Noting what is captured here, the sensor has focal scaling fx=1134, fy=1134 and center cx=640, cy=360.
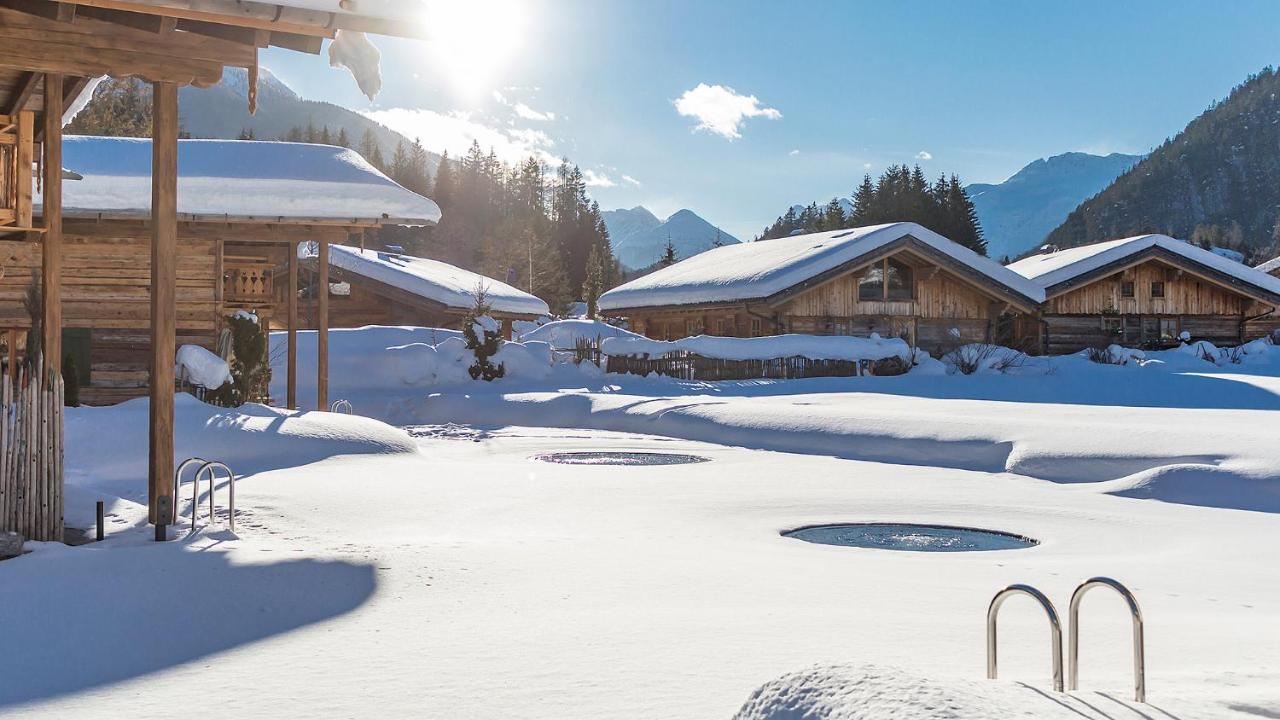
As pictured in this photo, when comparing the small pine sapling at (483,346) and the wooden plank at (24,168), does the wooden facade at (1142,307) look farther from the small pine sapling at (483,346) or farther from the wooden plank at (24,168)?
the wooden plank at (24,168)

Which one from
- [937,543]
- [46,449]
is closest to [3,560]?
[46,449]

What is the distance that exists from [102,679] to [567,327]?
138 feet

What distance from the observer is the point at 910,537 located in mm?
9531

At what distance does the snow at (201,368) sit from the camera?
1786 cm

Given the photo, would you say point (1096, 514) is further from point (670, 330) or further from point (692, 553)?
point (670, 330)

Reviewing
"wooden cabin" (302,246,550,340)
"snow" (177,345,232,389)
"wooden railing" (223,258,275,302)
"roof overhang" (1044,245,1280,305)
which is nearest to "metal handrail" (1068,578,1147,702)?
"snow" (177,345,232,389)

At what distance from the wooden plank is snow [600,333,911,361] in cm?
1926

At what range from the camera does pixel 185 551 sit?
789cm

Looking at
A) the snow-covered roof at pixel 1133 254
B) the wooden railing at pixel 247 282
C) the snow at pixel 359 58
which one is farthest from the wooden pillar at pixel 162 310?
the snow-covered roof at pixel 1133 254

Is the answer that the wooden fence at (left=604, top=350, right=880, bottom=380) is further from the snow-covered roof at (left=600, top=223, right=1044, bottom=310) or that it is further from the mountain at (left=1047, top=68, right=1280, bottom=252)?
the mountain at (left=1047, top=68, right=1280, bottom=252)

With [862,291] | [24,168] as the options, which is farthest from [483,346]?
[24,168]

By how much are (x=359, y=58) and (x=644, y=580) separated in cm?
436

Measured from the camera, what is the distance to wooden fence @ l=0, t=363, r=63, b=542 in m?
8.09

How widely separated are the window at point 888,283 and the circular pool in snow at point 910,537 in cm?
2604
